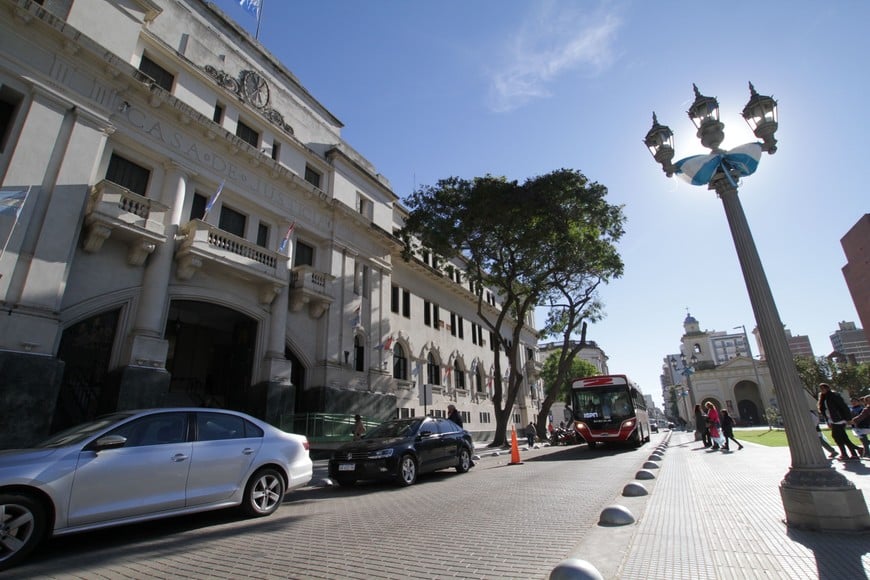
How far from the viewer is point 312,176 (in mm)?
21453

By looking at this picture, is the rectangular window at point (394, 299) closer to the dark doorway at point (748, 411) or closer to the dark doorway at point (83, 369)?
the dark doorway at point (83, 369)

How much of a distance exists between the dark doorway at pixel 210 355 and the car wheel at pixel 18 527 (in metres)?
11.8

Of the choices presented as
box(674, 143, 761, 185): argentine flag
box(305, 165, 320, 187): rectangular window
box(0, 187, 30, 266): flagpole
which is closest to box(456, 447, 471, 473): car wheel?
box(674, 143, 761, 185): argentine flag

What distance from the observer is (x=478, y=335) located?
121ft

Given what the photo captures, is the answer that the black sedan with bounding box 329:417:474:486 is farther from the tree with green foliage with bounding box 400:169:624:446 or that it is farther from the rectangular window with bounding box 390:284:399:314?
the rectangular window with bounding box 390:284:399:314

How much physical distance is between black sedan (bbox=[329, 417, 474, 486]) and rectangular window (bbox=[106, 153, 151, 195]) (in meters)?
11.3

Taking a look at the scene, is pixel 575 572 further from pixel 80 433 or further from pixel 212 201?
pixel 212 201

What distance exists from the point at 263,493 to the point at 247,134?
16332mm

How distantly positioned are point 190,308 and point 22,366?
22.9 feet

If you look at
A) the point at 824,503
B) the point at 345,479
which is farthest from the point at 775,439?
the point at 345,479

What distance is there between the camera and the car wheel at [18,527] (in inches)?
162

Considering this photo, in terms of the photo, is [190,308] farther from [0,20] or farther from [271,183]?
[0,20]

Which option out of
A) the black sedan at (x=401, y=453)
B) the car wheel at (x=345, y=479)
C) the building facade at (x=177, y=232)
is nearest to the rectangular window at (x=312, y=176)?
the building facade at (x=177, y=232)

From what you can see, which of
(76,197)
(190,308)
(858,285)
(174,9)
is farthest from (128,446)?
(858,285)
